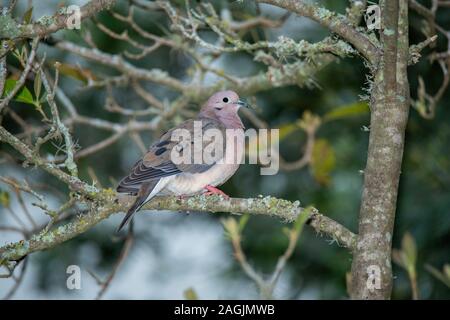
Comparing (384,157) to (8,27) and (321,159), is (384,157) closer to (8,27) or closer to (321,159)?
(8,27)

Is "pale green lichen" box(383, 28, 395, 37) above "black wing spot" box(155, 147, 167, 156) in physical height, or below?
above

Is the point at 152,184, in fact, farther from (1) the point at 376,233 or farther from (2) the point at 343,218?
(2) the point at 343,218

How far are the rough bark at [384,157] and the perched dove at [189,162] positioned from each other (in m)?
1.54

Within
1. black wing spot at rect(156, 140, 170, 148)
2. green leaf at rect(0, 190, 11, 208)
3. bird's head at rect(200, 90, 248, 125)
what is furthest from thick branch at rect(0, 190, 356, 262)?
bird's head at rect(200, 90, 248, 125)

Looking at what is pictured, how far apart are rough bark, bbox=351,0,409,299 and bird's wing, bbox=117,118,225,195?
5.45 ft

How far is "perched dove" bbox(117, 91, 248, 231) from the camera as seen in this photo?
17.1ft

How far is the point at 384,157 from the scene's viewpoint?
392 cm

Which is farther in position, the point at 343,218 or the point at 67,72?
the point at 343,218

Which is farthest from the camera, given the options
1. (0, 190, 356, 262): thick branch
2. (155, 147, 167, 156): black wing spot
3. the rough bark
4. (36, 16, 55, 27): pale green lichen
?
(155, 147, 167, 156): black wing spot

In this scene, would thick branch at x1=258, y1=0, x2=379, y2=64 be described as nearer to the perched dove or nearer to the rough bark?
the rough bark

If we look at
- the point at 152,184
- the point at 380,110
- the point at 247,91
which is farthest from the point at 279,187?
the point at 380,110

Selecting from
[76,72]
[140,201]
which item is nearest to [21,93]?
[140,201]

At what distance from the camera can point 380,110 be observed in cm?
400
